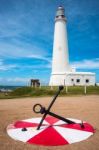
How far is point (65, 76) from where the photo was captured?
37.8 metres

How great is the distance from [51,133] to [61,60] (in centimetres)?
3280

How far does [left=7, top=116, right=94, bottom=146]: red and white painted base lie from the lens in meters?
5.76

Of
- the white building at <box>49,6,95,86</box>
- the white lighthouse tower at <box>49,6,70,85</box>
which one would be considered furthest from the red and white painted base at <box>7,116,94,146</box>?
the white lighthouse tower at <box>49,6,70,85</box>

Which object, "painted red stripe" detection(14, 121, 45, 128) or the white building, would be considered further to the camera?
the white building

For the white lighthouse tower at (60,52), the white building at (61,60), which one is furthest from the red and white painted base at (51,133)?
the white lighthouse tower at (60,52)

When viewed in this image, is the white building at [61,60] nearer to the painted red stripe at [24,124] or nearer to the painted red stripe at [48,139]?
the painted red stripe at [24,124]

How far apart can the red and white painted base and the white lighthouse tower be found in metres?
31.1

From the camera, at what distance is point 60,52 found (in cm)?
3869

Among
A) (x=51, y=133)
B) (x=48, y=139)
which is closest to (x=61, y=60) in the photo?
(x=51, y=133)

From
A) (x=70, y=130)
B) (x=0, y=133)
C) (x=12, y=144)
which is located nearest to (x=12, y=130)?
(x=0, y=133)

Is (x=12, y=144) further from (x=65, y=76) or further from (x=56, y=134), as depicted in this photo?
(x=65, y=76)

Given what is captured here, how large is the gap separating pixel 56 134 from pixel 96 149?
1374mm

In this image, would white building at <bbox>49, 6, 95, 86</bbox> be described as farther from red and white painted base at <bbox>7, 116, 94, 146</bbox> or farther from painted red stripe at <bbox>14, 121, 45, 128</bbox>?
red and white painted base at <bbox>7, 116, 94, 146</bbox>

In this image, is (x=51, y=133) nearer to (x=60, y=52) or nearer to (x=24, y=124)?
(x=24, y=124)
